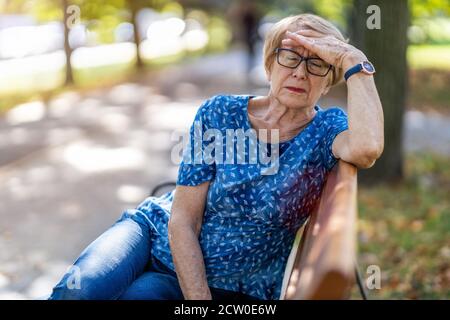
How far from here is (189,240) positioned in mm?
2543

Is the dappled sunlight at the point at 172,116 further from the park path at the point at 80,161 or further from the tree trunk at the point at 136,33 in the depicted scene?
the tree trunk at the point at 136,33

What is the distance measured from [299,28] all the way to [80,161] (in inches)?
262

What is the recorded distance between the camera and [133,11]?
20.7m

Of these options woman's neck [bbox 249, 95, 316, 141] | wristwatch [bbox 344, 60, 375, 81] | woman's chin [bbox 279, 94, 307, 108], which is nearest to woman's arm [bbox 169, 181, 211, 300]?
woman's neck [bbox 249, 95, 316, 141]

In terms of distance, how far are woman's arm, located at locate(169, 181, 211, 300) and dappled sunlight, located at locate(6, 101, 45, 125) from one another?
9.72 meters

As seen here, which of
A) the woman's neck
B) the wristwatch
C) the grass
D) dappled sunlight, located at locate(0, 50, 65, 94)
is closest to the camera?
the wristwatch

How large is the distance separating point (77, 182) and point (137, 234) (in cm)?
524

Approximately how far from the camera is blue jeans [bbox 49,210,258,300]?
89.6 inches

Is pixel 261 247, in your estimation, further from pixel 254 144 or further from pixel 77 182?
pixel 77 182

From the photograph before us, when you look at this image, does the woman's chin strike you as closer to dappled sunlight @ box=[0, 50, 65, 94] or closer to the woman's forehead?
the woman's forehead

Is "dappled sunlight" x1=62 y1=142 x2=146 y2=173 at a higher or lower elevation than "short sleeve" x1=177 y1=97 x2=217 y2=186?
lower

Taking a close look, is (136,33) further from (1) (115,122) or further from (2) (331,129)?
(2) (331,129)

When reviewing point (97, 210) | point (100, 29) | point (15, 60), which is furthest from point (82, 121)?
point (15, 60)

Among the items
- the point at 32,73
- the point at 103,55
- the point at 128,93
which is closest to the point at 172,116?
the point at 128,93
